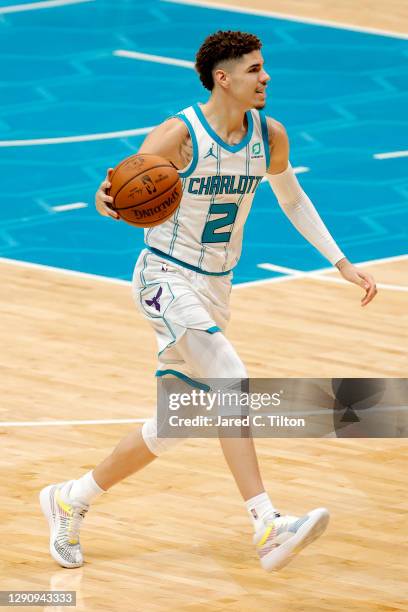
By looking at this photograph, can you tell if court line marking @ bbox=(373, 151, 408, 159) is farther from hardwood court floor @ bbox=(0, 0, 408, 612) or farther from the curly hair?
the curly hair

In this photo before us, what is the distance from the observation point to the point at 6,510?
8250 mm

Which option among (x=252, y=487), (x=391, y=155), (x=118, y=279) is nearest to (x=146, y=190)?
(x=252, y=487)

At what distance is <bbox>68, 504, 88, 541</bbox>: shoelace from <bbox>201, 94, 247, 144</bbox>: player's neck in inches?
69.7

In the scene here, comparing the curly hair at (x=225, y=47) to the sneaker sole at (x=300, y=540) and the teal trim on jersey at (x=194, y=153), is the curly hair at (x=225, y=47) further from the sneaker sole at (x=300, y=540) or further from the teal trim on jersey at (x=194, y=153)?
the sneaker sole at (x=300, y=540)

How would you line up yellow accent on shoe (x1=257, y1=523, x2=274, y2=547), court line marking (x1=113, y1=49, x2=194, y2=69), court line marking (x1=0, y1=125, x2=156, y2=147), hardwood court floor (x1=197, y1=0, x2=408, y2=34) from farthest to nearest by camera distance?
hardwood court floor (x1=197, y1=0, x2=408, y2=34) → court line marking (x1=113, y1=49, x2=194, y2=69) → court line marking (x1=0, y1=125, x2=156, y2=147) → yellow accent on shoe (x1=257, y1=523, x2=274, y2=547)

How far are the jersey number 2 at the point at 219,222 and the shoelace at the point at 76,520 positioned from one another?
52.4 inches

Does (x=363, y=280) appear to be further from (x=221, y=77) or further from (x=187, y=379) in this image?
(x=221, y=77)

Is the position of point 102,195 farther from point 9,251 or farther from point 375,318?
point 9,251

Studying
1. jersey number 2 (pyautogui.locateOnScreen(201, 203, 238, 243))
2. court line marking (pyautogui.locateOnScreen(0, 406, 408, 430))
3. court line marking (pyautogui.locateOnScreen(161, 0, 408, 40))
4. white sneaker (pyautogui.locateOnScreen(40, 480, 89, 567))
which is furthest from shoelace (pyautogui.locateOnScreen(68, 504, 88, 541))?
court line marking (pyautogui.locateOnScreen(161, 0, 408, 40))

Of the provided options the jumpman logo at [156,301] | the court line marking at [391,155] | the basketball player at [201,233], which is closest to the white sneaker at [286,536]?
the basketball player at [201,233]

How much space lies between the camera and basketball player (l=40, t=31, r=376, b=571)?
744cm

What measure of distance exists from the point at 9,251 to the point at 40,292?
A: 1.09 meters

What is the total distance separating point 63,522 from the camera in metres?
7.70

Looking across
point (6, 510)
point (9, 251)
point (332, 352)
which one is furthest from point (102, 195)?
point (9, 251)
